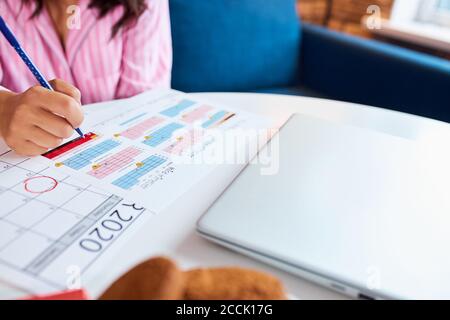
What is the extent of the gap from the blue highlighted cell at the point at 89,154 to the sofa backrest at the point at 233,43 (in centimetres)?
74

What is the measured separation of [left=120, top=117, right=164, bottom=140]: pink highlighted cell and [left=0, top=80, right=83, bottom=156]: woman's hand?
95 mm

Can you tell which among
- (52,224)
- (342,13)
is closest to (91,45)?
(52,224)

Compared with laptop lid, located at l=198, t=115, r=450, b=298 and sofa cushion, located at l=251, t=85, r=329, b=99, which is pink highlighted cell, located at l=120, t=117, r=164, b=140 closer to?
laptop lid, located at l=198, t=115, r=450, b=298

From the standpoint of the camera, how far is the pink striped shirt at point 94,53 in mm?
680

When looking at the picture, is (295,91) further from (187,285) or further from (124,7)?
(187,285)

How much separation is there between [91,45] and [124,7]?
98mm

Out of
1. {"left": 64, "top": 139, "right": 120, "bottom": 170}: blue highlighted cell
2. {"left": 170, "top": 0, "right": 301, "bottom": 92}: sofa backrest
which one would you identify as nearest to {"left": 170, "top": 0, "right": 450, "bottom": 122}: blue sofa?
{"left": 170, "top": 0, "right": 301, "bottom": 92}: sofa backrest

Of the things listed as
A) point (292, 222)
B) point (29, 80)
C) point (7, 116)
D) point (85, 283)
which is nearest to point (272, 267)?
point (292, 222)

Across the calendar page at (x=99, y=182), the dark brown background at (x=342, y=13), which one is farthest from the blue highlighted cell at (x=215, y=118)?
the dark brown background at (x=342, y=13)

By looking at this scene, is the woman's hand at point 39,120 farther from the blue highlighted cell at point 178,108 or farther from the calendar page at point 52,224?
the blue highlighted cell at point 178,108

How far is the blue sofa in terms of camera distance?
3.53 ft

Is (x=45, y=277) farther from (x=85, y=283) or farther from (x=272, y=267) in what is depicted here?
(x=272, y=267)

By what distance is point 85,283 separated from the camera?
0.32 m
